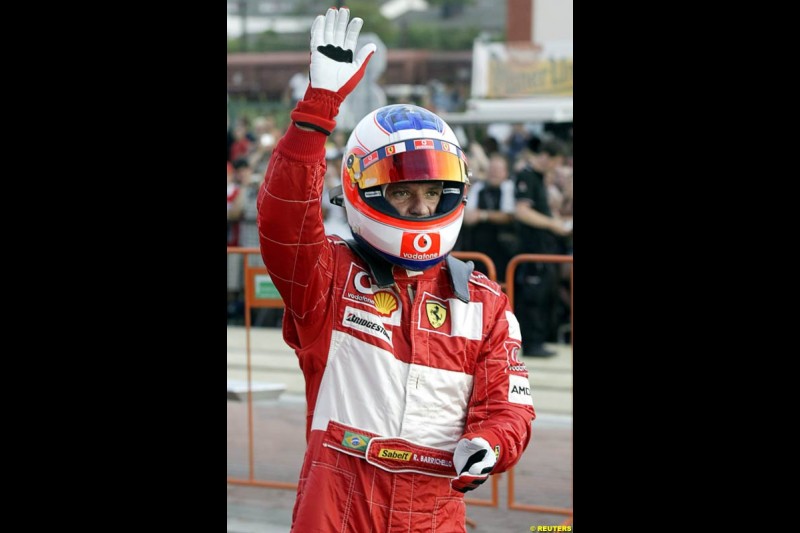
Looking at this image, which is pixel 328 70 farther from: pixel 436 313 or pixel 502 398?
pixel 502 398

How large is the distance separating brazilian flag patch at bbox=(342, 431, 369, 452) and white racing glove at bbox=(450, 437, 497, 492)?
0.31 m

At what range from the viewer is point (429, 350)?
3697 mm

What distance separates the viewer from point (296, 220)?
3406mm

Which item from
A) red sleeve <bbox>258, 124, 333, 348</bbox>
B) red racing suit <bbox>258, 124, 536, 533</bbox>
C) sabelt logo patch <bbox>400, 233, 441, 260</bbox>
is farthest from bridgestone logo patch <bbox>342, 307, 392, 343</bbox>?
sabelt logo patch <bbox>400, 233, 441, 260</bbox>

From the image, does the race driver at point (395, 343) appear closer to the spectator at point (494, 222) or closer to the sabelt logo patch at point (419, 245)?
the sabelt logo patch at point (419, 245)

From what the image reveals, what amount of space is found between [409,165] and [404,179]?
5cm

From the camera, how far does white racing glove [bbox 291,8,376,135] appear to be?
3.35 meters

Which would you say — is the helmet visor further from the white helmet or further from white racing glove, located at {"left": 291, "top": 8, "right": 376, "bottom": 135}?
white racing glove, located at {"left": 291, "top": 8, "right": 376, "bottom": 135}

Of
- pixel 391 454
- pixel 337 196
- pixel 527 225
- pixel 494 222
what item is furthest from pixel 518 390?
pixel 494 222
